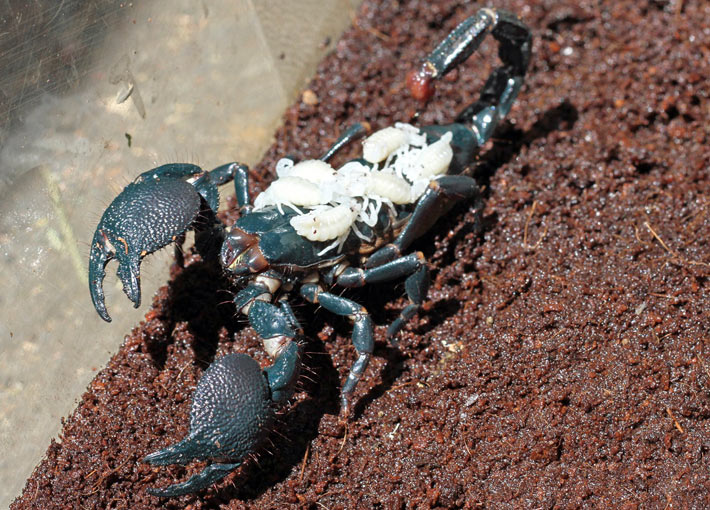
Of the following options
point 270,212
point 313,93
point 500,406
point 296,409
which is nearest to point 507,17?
point 313,93

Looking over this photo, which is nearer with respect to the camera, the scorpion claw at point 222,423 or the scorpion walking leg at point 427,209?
the scorpion claw at point 222,423

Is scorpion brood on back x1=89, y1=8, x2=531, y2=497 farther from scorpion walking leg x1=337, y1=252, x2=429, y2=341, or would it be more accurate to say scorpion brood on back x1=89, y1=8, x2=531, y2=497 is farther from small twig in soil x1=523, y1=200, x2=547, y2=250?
small twig in soil x1=523, y1=200, x2=547, y2=250

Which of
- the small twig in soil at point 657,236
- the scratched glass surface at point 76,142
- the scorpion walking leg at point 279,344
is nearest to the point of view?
the scorpion walking leg at point 279,344

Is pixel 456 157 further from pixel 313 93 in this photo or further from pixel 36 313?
pixel 36 313

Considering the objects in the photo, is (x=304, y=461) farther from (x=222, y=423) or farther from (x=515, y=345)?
(x=515, y=345)

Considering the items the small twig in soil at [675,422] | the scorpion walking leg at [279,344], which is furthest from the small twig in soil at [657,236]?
the scorpion walking leg at [279,344]

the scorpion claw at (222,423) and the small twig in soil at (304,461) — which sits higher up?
the scorpion claw at (222,423)

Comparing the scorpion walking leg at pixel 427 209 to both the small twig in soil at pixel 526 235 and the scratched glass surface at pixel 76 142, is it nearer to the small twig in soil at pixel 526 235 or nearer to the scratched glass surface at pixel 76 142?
the small twig in soil at pixel 526 235

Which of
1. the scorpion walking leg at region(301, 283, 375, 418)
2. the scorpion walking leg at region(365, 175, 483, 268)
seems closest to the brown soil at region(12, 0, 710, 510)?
the scorpion walking leg at region(301, 283, 375, 418)
